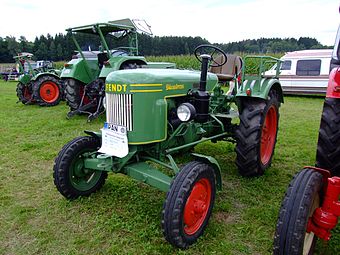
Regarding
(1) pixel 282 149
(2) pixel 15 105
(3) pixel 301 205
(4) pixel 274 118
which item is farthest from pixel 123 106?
(2) pixel 15 105

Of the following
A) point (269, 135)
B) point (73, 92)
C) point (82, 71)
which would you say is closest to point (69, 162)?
point (269, 135)

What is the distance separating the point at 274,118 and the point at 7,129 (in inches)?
212

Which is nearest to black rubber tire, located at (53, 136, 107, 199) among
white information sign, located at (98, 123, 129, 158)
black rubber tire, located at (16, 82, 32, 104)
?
white information sign, located at (98, 123, 129, 158)

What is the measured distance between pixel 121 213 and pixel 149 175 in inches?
21.6

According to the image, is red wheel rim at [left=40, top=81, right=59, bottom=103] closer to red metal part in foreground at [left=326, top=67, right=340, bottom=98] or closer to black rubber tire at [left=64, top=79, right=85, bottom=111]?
black rubber tire at [left=64, top=79, right=85, bottom=111]

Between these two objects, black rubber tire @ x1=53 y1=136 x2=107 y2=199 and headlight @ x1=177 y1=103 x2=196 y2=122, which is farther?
black rubber tire @ x1=53 y1=136 x2=107 y2=199

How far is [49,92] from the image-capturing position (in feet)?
31.6

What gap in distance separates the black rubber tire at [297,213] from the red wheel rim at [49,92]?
918cm

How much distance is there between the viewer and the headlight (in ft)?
8.72

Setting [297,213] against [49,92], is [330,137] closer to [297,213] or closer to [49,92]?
[297,213]

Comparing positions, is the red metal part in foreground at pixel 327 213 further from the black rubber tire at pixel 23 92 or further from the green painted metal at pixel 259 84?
the black rubber tire at pixel 23 92

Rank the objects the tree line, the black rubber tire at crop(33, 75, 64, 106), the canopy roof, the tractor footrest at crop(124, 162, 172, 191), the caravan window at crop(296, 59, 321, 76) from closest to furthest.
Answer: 1. the tractor footrest at crop(124, 162, 172, 191)
2. the canopy roof
3. the black rubber tire at crop(33, 75, 64, 106)
4. the caravan window at crop(296, 59, 321, 76)
5. the tree line

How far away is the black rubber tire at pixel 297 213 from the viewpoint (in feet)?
5.43

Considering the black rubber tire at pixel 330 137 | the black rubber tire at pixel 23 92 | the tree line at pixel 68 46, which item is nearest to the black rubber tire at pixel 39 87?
the black rubber tire at pixel 23 92
